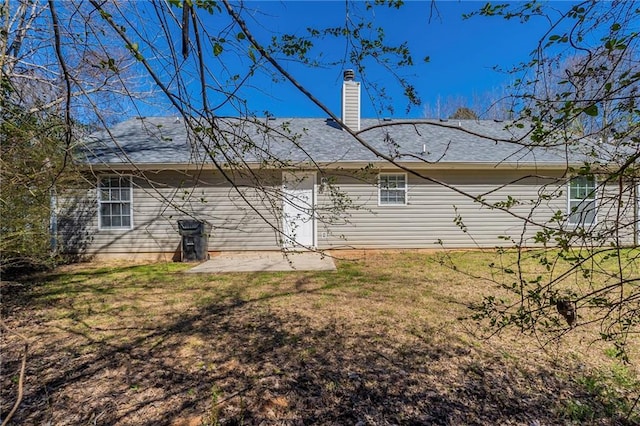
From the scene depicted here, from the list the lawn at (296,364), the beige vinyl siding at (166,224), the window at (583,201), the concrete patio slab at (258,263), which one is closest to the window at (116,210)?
the beige vinyl siding at (166,224)

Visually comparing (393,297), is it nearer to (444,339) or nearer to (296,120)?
(444,339)

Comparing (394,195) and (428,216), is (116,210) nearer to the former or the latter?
(394,195)

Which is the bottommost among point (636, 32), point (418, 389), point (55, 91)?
point (418, 389)

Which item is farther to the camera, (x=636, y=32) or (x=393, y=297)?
(x=393, y=297)

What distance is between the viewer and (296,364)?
2883 mm

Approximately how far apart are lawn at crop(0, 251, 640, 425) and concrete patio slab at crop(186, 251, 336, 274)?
1853 millimetres

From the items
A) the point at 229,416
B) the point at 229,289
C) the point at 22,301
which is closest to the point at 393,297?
the point at 229,289

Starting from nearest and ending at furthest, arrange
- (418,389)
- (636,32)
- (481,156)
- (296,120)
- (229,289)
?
(636,32)
(418,389)
(229,289)
(481,156)
(296,120)

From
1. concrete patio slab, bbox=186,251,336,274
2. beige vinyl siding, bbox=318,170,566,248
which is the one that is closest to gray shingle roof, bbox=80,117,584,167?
beige vinyl siding, bbox=318,170,566,248

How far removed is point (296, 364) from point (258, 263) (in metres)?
4.80

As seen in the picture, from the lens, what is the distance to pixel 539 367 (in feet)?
9.23

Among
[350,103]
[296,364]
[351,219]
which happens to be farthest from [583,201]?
[350,103]

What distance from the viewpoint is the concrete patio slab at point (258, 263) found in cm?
688

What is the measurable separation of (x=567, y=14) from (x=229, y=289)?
5.11 metres
